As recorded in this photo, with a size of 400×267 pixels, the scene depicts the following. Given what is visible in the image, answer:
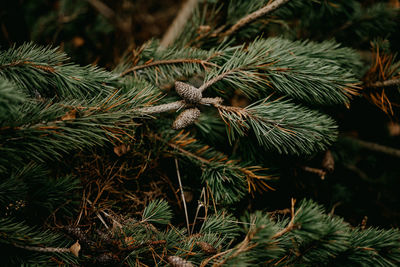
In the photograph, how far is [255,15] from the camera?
34.6 inches

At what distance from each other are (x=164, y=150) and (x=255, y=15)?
578mm

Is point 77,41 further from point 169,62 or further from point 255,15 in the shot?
point 255,15

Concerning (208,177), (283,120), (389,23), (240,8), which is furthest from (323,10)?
(208,177)

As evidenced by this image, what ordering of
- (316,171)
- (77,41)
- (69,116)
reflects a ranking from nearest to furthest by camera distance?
1. (69,116)
2. (316,171)
3. (77,41)

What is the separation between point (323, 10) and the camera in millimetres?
1068

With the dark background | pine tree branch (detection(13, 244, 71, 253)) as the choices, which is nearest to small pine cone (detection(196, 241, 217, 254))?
the dark background

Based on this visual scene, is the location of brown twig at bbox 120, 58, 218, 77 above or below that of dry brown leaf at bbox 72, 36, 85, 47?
below

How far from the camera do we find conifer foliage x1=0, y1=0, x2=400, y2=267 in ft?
2.02

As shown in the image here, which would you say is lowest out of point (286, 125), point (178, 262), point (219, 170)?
point (178, 262)

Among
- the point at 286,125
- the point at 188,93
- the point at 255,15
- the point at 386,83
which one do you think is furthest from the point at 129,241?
the point at 386,83

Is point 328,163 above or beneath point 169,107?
beneath

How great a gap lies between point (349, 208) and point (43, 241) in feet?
4.12

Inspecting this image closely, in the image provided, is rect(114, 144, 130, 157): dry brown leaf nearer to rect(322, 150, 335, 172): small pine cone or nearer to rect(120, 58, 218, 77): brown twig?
rect(120, 58, 218, 77): brown twig

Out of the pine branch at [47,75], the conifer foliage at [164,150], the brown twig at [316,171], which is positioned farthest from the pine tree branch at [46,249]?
the brown twig at [316,171]
